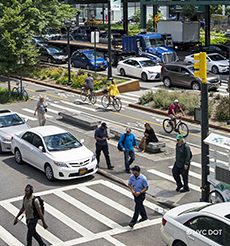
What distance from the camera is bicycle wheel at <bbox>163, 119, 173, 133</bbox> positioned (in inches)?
789

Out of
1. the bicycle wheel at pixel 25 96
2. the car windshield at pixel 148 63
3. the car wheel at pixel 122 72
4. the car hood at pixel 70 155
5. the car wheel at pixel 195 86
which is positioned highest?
the car windshield at pixel 148 63

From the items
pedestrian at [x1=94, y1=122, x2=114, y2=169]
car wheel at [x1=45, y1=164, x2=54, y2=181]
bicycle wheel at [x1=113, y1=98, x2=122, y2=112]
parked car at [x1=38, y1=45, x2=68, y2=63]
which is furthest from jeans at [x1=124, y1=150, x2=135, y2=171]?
parked car at [x1=38, y1=45, x2=68, y2=63]

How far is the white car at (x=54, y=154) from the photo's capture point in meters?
14.2

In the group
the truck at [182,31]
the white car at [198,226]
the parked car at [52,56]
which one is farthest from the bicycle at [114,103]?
the truck at [182,31]

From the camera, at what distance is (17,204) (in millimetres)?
12820

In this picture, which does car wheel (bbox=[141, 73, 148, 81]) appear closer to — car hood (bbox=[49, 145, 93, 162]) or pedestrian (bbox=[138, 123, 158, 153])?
pedestrian (bbox=[138, 123, 158, 153])

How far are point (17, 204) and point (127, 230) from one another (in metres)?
3.58

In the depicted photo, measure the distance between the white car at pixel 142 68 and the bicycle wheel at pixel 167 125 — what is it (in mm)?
12477

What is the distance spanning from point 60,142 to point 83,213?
3818mm

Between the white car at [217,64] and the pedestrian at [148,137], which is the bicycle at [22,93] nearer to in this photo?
the pedestrian at [148,137]

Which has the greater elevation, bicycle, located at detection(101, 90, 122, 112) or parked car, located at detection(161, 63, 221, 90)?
parked car, located at detection(161, 63, 221, 90)

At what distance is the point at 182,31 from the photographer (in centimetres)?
4844

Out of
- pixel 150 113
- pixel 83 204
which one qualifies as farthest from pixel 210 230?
pixel 150 113

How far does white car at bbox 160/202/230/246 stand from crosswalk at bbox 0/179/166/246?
5.54 ft
